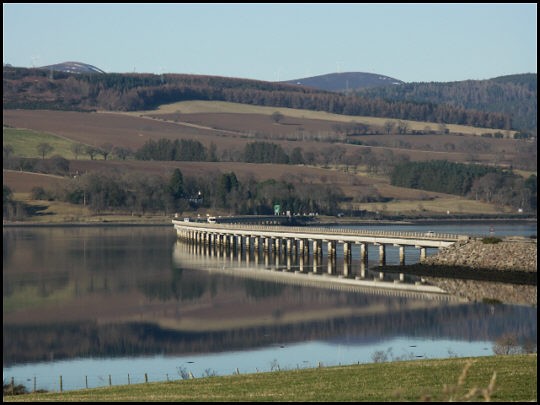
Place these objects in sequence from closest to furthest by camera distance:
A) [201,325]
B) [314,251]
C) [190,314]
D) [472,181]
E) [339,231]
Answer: [201,325], [190,314], [339,231], [314,251], [472,181]

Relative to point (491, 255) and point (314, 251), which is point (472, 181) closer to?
point (314, 251)

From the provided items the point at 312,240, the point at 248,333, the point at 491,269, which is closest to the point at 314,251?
the point at 312,240

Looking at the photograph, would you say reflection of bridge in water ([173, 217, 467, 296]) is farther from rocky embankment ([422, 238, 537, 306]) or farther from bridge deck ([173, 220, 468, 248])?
rocky embankment ([422, 238, 537, 306])

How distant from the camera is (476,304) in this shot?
59812mm

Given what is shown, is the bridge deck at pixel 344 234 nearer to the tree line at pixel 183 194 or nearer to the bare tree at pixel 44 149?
the tree line at pixel 183 194

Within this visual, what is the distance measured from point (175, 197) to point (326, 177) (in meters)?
32.1

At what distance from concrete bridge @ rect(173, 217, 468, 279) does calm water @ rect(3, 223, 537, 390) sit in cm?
1178

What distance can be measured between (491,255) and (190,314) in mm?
22968

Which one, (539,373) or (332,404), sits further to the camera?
(539,373)

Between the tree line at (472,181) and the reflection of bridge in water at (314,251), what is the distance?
65.2 m

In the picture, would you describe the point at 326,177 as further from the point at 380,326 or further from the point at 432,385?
the point at 432,385

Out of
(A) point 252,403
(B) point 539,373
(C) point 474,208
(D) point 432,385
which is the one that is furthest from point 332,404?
(C) point 474,208

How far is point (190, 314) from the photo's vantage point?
199 feet

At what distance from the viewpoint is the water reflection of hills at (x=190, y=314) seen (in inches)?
1998
